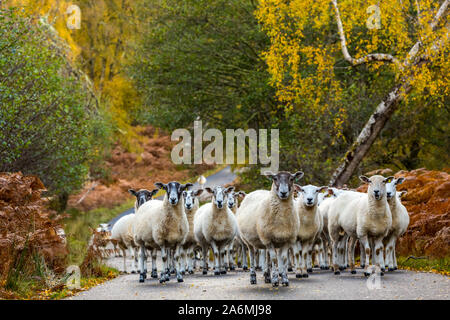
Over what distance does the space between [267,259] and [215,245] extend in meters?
3.23

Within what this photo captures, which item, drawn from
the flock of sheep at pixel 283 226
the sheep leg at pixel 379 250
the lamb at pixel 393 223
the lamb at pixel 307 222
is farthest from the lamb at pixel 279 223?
the lamb at pixel 393 223

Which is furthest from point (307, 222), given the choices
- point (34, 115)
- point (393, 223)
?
point (34, 115)

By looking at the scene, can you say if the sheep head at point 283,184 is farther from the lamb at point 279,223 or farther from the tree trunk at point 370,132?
the tree trunk at point 370,132

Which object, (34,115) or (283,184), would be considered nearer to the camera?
(283,184)

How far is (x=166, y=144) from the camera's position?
59062mm

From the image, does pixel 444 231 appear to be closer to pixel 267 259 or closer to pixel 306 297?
pixel 267 259

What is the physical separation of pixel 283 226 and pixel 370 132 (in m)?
12.1

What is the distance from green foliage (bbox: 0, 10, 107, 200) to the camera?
62.3ft

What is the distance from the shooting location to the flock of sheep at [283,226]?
499 inches

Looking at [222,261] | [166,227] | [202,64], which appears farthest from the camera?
[202,64]

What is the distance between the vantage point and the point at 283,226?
12.6 meters

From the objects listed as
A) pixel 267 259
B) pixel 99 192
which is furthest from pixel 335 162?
pixel 99 192

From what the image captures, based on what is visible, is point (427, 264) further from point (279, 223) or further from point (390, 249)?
point (279, 223)

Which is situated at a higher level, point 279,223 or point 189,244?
point 279,223
